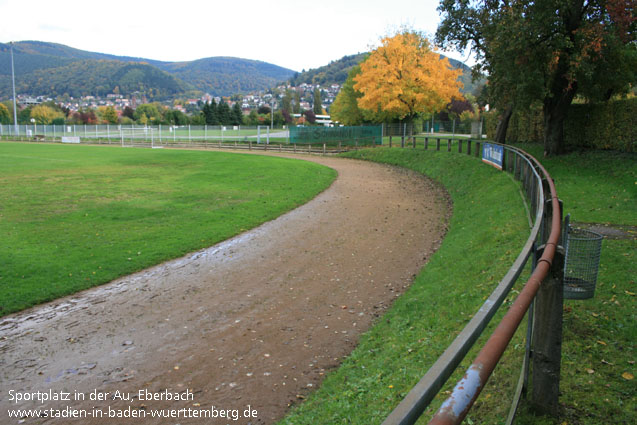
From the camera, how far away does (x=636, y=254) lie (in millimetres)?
7035

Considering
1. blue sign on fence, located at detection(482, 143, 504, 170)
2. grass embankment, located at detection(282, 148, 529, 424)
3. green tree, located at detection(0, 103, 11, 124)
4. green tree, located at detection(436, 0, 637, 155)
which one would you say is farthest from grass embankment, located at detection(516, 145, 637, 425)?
green tree, located at detection(0, 103, 11, 124)

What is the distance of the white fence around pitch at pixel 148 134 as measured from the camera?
5788 cm

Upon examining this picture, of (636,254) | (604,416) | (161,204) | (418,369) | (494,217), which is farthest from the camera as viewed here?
(161,204)

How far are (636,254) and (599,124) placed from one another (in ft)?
51.0

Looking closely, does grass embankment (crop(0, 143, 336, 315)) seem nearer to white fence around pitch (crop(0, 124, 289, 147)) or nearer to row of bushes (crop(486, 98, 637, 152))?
row of bushes (crop(486, 98, 637, 152))

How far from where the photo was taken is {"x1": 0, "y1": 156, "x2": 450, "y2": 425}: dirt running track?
Answer: 4867 mm

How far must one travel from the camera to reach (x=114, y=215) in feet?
43.8

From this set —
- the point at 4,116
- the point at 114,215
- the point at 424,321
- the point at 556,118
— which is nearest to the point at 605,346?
the point at 424,321

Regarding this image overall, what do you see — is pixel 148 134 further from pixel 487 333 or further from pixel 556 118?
pixel 487 333

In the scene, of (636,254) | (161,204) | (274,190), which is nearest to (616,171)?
(636,254)

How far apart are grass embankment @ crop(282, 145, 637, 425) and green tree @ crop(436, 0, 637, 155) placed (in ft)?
26.5

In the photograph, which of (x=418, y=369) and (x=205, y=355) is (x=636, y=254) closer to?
(x=418, y=369)

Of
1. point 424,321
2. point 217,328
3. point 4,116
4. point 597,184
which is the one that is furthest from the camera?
point 4,116

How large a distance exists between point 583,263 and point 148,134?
7002 centimetres
